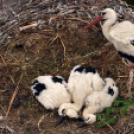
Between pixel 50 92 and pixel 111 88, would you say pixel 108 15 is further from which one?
pixel 50 92

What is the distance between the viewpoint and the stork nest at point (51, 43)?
1457mm

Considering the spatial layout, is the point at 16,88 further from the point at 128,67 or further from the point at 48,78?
the point at 128,67

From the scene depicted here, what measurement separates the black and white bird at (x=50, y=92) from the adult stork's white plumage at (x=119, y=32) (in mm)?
387

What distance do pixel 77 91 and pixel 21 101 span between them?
33cm

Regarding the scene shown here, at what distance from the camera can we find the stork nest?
146 cm

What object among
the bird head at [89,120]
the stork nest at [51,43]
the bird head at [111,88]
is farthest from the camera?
the stork nest at [51,43]

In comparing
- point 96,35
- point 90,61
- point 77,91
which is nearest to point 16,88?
point 77,91

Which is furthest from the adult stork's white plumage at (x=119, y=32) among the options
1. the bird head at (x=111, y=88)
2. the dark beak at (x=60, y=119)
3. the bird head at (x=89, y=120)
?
the dark beak at (x=60, y=119)

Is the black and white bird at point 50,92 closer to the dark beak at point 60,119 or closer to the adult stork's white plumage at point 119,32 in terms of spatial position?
the dark beak at point 60,119

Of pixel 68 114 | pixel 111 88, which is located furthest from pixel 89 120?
pixel 111 88

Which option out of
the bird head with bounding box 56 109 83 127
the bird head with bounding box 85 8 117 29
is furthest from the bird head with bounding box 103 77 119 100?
the bird head with bounding box 85 8 117 29

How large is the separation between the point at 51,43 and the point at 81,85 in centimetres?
36

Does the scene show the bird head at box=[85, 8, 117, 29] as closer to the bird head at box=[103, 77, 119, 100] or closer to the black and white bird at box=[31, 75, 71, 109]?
the bird head at box=[103, 77, 119, 100]

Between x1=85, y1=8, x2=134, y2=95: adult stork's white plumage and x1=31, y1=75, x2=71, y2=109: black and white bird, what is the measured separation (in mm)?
387
